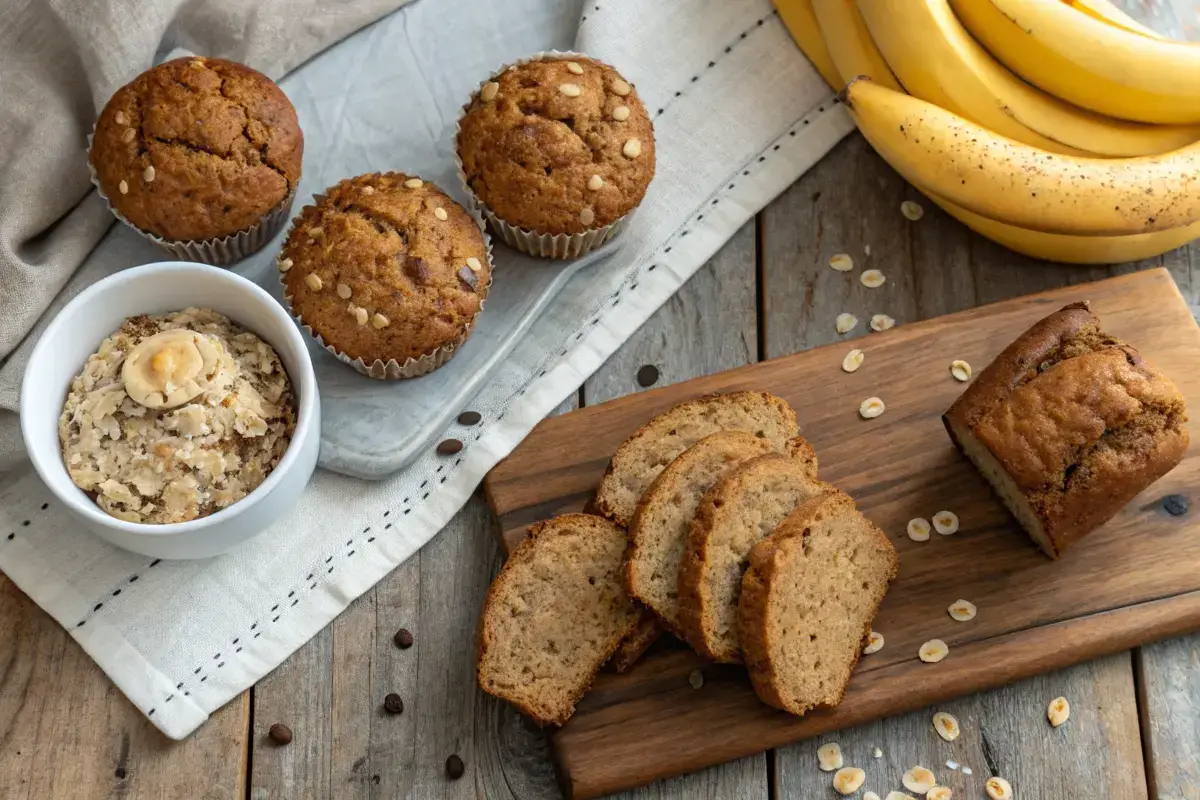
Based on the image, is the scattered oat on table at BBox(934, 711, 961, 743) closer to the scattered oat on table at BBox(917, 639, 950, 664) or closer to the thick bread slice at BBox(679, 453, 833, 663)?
the scattered oat on table at BBox(917, 639, 950, 664)

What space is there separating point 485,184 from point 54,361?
2.83 ft

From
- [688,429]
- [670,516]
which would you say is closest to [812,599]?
[670,516]

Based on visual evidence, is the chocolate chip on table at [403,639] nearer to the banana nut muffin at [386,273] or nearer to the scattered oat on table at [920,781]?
the banana nut muffin at [386,273]

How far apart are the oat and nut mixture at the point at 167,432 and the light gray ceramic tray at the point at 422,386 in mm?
232

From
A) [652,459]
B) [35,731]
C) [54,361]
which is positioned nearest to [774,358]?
Result: [652,459]

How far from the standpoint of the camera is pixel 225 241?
2.40 m

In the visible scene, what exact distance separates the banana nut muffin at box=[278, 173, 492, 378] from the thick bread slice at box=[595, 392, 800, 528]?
409 mm

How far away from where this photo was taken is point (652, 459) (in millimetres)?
2285

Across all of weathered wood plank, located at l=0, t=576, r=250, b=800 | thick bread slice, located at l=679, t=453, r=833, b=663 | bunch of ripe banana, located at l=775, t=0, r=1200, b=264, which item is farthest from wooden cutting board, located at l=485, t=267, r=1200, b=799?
weathered wood plank, located at l=0, t=576, r=250, b=800

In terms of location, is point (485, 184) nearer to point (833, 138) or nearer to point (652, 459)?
point (652, 459)

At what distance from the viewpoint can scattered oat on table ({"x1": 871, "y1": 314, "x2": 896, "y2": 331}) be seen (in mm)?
2549

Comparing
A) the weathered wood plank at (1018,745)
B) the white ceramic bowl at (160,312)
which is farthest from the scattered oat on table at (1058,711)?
the white ceramic bowl at (160,312)

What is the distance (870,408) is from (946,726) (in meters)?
0.62

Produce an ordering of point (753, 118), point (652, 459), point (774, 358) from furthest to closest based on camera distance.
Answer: point (753, 118) → point (774, 358) → point (652, 459)
